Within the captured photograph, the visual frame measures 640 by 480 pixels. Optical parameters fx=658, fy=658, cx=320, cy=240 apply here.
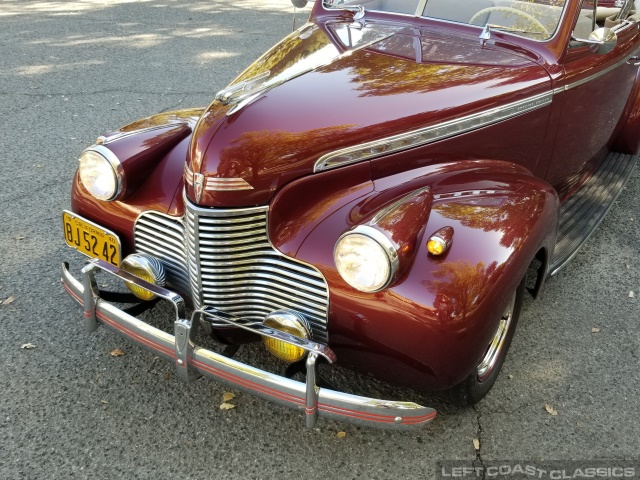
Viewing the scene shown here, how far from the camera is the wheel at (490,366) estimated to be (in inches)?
96.4

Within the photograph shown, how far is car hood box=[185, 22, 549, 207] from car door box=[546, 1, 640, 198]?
0.29m

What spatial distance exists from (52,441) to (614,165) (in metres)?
3.73

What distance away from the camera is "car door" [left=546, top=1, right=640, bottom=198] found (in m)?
3.16

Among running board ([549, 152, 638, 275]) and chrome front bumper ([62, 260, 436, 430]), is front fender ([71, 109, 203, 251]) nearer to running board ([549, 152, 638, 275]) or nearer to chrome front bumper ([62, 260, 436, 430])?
chrome front bumper ([62, 260, 436, 430])

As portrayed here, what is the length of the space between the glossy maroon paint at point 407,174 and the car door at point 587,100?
24 mm

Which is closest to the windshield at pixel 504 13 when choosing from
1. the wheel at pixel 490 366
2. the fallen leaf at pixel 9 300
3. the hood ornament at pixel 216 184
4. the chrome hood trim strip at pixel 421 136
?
the chrome hood trim strip at pixel 421 136

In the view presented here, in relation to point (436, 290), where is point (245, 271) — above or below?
below

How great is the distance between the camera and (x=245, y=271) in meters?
2.32

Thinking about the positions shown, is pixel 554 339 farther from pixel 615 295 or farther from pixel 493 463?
pixel 493 463

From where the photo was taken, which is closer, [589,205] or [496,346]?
[496,346]

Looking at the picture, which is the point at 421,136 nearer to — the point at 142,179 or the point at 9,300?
the point at 142,179

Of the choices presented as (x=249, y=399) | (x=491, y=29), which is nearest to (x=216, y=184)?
(x=249, y=399)

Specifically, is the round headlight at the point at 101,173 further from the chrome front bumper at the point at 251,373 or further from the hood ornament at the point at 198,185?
the hood ornament at the point at 198,185

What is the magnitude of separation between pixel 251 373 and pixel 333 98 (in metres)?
1.07
